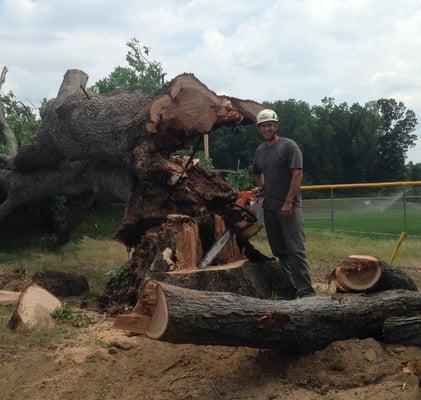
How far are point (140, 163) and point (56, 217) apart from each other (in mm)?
5272

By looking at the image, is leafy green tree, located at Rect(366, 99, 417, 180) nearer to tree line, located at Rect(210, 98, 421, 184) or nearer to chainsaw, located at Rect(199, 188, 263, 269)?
tree line, located at Rect(210, 98, 421, 184)

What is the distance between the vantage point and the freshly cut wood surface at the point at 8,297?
6.98 meters

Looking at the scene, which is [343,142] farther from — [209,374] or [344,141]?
[209,374]

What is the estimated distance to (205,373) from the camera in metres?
4.45

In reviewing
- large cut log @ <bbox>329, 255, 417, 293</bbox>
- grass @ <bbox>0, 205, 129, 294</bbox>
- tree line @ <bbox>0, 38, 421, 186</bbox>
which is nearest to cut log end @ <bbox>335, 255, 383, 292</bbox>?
large cut log @ <bbox>329, 255, 417, 293</bbox>

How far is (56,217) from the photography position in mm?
11758

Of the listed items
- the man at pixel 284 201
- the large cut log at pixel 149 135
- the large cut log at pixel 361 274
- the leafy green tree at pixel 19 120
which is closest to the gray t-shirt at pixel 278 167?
the man at pixel 284 201

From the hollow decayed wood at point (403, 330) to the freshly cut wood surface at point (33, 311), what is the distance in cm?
297

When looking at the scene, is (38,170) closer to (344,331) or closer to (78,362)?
(78,362)

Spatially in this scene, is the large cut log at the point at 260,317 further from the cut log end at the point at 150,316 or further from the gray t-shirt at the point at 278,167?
the gray t-shirt at the point at 278,167

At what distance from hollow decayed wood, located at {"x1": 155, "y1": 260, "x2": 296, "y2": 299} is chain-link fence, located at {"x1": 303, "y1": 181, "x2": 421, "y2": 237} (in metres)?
8.81

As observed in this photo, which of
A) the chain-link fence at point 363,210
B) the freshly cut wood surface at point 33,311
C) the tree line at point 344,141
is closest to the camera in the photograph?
the freshly cut wood surface at point 33,311

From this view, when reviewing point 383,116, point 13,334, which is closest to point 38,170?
point 13,334

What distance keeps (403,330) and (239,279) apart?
188 centimetres
